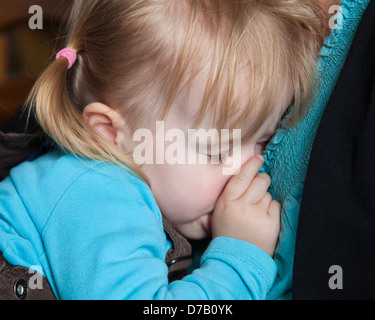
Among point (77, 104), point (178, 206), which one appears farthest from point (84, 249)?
point (77, 104)

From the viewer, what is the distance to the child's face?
850 mm

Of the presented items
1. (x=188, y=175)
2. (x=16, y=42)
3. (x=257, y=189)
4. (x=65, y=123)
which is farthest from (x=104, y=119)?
(x=16, y=42)

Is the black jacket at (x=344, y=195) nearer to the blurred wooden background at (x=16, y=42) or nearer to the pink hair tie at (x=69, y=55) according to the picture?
the pink hair tie at (x=69, y=55)

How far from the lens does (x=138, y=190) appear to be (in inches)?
33.0

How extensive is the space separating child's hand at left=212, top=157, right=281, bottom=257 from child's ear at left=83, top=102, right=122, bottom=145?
244 mm

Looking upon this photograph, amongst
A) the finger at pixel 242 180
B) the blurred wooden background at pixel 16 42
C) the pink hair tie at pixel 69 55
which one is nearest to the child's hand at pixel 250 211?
the finger at pixel 242 180

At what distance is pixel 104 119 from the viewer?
91 cm

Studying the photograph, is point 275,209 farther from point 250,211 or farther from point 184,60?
point 184,60

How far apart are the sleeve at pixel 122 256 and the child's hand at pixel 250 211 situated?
23 millimetres

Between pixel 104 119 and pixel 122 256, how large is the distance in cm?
29

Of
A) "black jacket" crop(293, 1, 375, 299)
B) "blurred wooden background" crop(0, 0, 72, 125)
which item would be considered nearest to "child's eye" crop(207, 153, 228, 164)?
"black jacket" crop(293, 1, 375, 299)

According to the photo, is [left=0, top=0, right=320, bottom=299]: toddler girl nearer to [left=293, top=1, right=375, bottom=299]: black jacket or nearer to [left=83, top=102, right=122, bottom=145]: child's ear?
[left=83, top=102, right=122, bottom=145]: child's ear

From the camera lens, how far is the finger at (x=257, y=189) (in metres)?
0.84

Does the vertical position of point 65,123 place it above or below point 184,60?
below
